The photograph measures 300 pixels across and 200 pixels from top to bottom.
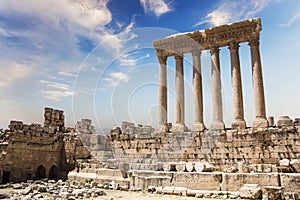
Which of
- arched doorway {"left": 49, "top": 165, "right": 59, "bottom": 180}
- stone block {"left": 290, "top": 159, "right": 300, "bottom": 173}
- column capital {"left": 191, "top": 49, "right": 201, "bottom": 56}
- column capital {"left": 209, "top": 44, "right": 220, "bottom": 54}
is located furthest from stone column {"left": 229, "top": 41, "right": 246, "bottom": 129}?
arched doorway {"left": 49, "top": 165, "right": 59, "bottom": 180}

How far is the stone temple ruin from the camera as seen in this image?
41.3 ft

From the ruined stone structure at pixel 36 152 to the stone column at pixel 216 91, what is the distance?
451 inches

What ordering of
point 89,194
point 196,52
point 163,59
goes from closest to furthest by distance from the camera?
point 89,194
point 196,52
point 163,59

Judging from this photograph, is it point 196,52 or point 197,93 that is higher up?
point 196,52

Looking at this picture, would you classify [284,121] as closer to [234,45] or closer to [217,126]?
[217,126]

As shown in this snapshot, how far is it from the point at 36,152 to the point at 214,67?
51.0 feet

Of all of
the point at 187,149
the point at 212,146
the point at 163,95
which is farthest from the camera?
the point at 163,95

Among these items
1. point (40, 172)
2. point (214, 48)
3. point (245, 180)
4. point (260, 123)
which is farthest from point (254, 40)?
point (40, 172)

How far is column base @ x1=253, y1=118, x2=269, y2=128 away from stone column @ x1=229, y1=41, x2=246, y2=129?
0.92 metres

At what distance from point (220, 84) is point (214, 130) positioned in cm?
373

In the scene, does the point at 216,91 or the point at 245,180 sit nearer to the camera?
the point at 245,180

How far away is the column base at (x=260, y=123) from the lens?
16858mm

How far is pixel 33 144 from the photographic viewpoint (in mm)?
21109

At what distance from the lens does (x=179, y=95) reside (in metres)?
21.4
